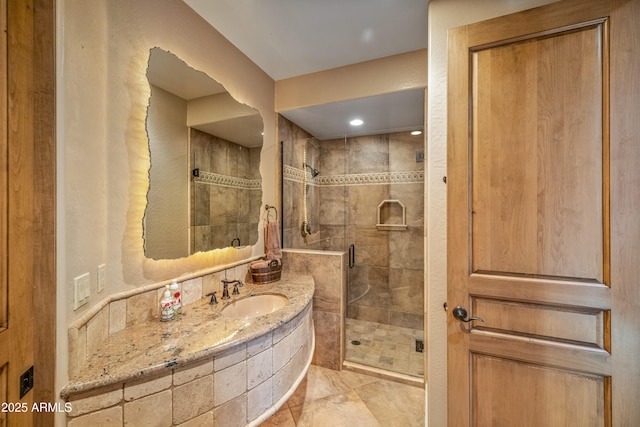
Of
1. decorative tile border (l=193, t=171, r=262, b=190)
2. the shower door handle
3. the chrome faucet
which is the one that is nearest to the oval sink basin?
the chrome faucet

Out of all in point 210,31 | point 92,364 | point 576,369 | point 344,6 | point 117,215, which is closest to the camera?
point 92,364

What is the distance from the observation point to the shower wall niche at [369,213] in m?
2.75

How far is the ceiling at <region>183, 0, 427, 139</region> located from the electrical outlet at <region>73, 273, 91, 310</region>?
1614mm

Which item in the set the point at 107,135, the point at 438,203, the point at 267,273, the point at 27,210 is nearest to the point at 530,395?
the point at 438,203

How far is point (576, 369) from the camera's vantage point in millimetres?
1032

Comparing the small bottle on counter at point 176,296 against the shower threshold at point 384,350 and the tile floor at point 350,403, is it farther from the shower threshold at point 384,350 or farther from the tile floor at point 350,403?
the shower threshold at point 384,350

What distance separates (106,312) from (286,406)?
142 cm

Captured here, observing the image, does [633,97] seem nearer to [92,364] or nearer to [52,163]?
[52,163]

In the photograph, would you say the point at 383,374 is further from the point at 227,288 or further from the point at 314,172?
the point at 314,172

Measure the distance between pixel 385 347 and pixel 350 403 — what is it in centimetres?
80

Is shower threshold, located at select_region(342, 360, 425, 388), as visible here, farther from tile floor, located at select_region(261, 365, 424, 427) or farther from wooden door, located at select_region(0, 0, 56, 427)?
wooden door, located at select_region(0, 0, 56, 427)

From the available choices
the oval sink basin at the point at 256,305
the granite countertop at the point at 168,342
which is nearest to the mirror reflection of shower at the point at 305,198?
the oval sink basin at the point at 256,305

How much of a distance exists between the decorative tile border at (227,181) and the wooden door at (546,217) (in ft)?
4.73

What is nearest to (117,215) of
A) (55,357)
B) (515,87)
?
(55,357)
